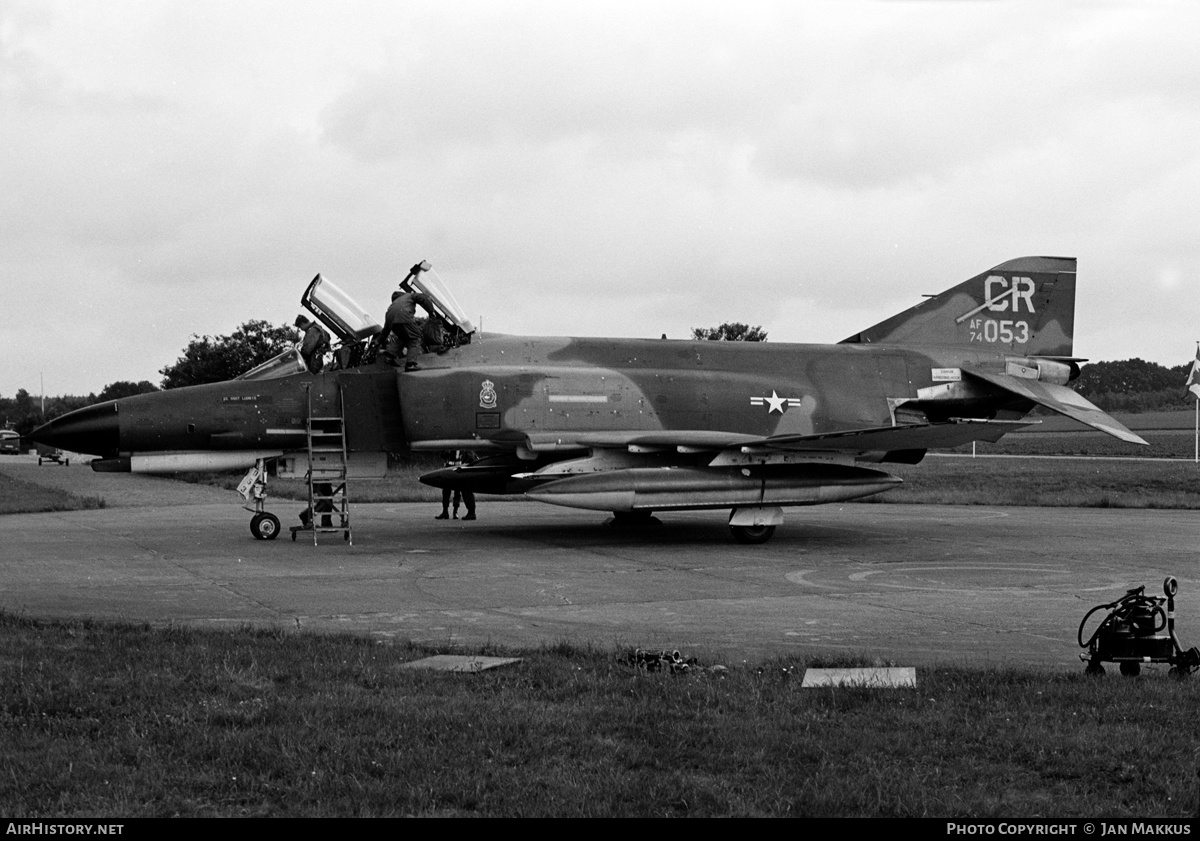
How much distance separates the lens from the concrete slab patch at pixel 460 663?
27.1 feet

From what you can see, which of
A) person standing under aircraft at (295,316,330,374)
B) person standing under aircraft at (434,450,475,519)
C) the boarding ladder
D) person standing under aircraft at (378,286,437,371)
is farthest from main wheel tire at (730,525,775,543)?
person standing under aircraft at (295,316,330,374)

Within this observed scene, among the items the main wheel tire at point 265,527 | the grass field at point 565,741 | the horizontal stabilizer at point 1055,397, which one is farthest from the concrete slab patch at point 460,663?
the horizontal stabilizer at point 1055,397

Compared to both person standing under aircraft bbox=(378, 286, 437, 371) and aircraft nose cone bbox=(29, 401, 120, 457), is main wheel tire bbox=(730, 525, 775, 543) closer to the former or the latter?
person standing under aircraft bbox=(378, 286, 437, 371)

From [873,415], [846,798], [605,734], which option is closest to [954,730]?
[846,798]

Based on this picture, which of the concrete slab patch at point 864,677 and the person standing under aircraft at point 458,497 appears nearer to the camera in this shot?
the concrete slab patch at point 864,677

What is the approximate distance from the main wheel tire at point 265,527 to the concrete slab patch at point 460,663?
33.3 feet

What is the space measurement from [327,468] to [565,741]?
12116 mm

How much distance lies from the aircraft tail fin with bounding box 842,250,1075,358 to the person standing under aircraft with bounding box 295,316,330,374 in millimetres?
8878

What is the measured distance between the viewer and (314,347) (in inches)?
723

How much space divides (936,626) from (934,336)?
443 inches

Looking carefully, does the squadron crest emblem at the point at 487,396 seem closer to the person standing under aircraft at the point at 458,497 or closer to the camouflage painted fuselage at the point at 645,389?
the camouflage painted fuselage at the point at 645,389

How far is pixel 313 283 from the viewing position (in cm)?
1862

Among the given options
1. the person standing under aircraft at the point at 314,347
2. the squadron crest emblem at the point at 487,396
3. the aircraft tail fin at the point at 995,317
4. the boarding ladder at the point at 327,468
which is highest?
the aircraft tail fin at the point at 995,317
